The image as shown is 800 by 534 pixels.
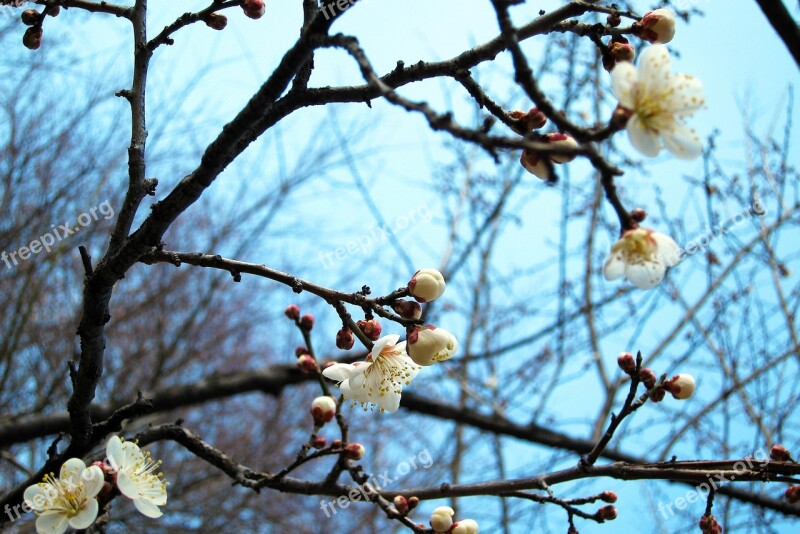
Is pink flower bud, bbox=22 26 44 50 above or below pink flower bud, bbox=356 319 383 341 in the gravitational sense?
above

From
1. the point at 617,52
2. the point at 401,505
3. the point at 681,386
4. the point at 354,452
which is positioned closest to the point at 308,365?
the point at 354,452

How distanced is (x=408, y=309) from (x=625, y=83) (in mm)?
541

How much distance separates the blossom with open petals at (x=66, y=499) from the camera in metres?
1.37

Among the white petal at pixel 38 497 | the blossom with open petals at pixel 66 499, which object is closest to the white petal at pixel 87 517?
the blossom with open petals at pixel 66 499

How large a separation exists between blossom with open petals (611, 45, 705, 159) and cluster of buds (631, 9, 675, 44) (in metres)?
0.32

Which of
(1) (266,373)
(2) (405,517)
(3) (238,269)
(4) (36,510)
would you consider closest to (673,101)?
(3) (238,269)

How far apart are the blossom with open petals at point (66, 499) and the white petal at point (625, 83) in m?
1.21

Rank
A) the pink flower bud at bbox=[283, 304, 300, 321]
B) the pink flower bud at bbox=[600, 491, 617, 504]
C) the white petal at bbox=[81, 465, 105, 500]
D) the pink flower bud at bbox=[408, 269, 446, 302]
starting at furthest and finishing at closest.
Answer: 1. the pink flower bud at bbox=[283, 304, 300, 321]
2. the pink flower bud at bbox=[600, 491, 617, 504]
3. the white petal at bbox=[81, 465, 105, 500]
4. the pink flower bud at bbox=[408, 269, 446, 302]

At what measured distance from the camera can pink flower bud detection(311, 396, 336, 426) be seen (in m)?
1.69

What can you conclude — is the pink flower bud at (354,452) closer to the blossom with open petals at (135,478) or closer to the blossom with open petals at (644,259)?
the blossom with open petals at (135,478)

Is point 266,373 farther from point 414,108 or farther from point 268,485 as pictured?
point 414,108

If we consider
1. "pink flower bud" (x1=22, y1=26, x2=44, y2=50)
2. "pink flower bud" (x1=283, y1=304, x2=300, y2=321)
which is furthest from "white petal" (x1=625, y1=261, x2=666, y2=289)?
"pink flower bud" (x1=22, y1=26, x2=44, y2=50)

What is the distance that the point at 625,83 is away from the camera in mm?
979

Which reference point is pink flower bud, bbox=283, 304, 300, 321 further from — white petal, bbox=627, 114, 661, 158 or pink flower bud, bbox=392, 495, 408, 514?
white petal, bbox=627, 114, 661, 158
